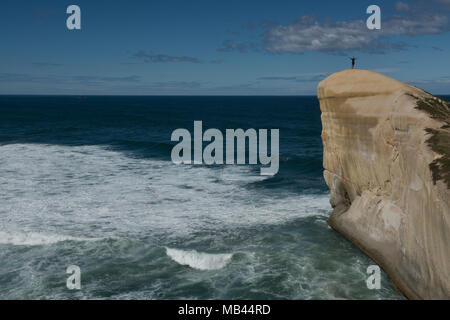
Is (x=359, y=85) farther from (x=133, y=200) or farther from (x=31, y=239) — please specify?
(x=31, y=239)

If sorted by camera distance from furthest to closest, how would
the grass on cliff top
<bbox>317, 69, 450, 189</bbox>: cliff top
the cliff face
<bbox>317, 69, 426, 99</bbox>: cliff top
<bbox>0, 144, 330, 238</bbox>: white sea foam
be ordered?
<bbox>0, 144, 330, 238</bbox>: white sea foam
<bbox>317, 69, 426, 99</bbox>: cliff top
<bbox>317, 69, 450, 189</bbox>: cliff top
the cliff face
the grass on cliff top

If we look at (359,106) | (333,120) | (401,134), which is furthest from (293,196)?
(401,134)

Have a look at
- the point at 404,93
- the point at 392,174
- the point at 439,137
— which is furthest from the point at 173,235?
the point at 439,137

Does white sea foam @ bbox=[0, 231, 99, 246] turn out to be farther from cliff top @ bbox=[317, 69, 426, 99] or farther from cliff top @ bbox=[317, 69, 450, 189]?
cliff top @ bbox=[317, 69, 450, 189]

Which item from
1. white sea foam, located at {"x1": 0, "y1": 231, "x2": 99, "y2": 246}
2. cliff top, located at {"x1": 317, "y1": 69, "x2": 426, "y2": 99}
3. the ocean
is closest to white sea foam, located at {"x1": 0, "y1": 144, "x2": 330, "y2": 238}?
the ocean

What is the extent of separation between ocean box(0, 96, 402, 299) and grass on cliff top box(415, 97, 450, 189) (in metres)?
4.64

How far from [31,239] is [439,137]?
57.4 feet

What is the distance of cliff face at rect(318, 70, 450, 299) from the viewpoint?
12.0 m

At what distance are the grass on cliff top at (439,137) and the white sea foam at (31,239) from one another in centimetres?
1459

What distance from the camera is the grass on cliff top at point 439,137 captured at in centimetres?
1188

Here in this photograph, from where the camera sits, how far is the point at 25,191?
2761 cm

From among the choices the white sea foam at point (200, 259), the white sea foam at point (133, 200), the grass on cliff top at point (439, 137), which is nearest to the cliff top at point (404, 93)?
the grass on cliff top at point (439, 137)

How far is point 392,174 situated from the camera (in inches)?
605
